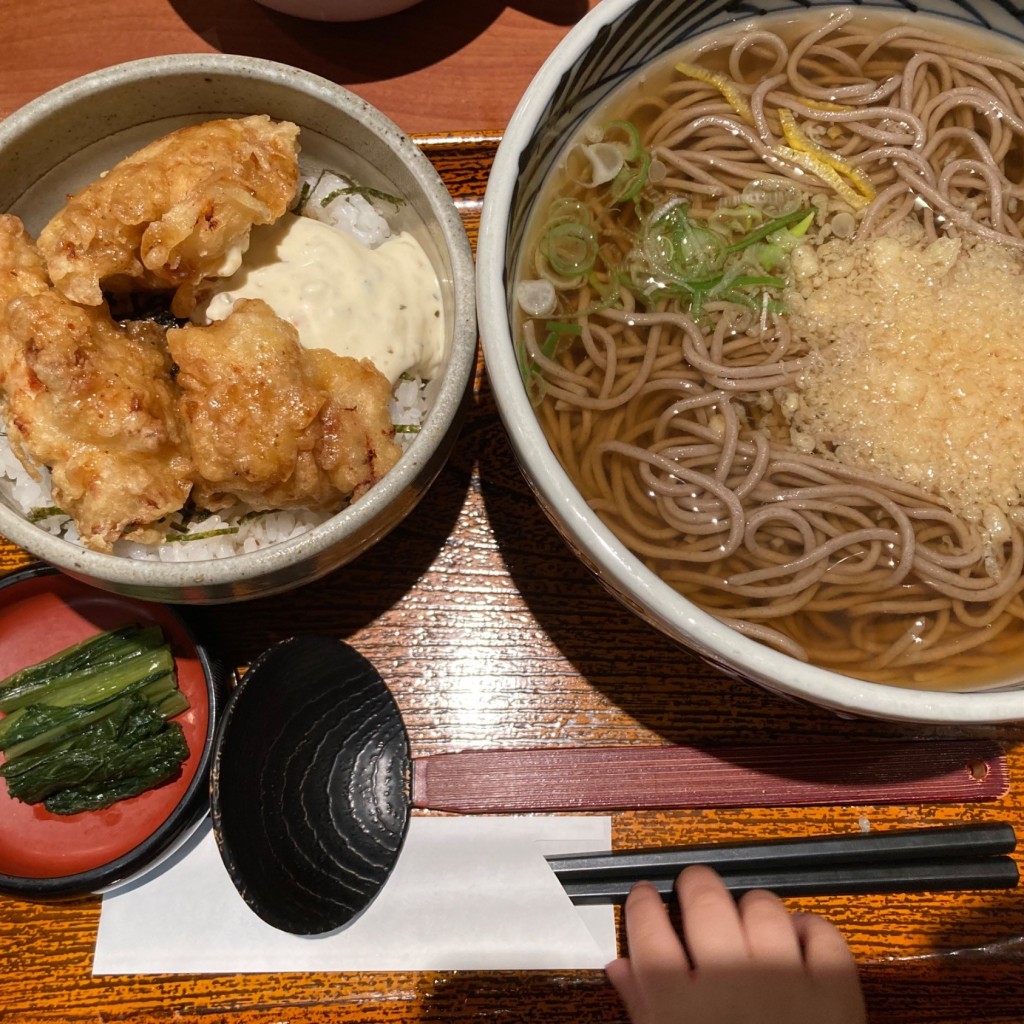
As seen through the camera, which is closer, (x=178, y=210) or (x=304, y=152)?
(x=178, y=210)

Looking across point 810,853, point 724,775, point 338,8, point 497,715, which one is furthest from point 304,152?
point 810,853

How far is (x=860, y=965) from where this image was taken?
1.43 m

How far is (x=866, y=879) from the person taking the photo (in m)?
1.40

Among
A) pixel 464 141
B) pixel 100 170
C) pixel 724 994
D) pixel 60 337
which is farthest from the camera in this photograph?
pixel 464 141

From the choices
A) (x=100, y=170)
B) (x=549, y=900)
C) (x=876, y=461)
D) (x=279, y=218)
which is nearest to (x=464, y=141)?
(x=279, y=218)

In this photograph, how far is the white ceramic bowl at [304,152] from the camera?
115 cm

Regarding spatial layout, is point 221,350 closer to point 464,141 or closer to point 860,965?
point 464,141

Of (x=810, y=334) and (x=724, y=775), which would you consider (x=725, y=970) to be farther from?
(x=810, y=334)

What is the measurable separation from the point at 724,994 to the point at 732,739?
420 mm

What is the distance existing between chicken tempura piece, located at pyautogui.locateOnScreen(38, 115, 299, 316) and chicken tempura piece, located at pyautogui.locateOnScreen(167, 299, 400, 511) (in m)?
0.11

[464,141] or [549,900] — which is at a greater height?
[464,141]

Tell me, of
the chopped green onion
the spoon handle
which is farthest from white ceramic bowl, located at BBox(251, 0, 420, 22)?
the spoon handle

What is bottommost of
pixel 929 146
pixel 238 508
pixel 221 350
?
pixel 238 508

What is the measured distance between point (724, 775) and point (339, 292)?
3.67 ft
